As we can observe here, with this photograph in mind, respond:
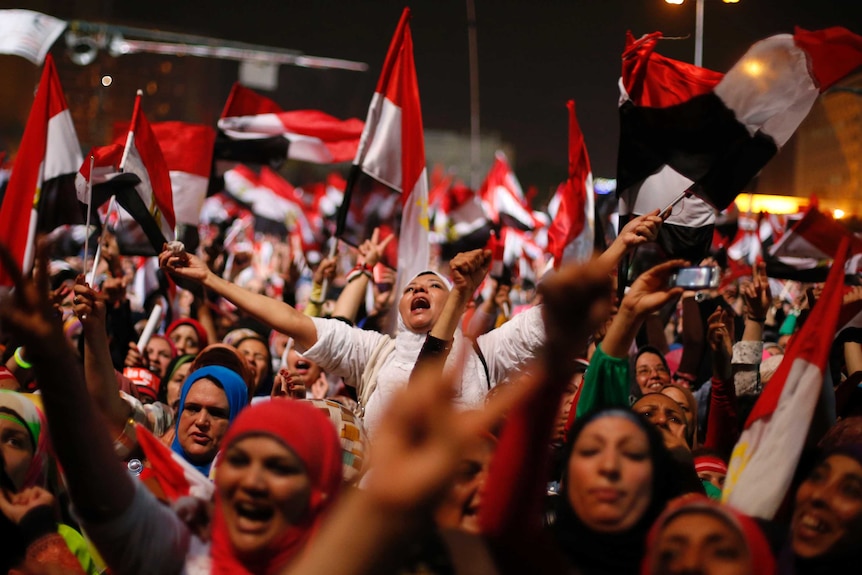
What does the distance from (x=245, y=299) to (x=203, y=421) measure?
784 millimetres

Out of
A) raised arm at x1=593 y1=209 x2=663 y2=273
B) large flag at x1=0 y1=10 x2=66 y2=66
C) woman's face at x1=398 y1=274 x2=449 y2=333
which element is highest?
large flag at x1=0 y1=10 x2=66 y2=66

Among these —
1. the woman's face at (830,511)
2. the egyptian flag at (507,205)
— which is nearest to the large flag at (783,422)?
the woman's face at (830,511)

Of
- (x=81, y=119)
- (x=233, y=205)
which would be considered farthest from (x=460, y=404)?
(x=81, y=119)

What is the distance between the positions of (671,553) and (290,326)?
240 centimetres

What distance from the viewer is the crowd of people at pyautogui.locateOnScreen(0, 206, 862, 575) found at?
165 centimetres

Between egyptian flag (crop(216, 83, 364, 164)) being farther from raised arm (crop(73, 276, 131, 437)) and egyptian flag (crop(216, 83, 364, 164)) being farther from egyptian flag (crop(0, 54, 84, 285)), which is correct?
raised arm (crop(73, 276, 131, 437))

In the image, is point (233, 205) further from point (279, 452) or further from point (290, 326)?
point (279, 452)

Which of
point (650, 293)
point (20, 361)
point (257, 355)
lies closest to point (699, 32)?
point (257, 355)

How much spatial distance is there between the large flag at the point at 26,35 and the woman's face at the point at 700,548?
579cm

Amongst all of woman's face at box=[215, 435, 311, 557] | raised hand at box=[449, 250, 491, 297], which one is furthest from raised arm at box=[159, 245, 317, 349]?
woman's face at box=[215, 435, 311, 557]

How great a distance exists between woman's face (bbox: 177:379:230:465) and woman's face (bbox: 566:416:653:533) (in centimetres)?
162

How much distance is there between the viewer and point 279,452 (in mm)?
2186

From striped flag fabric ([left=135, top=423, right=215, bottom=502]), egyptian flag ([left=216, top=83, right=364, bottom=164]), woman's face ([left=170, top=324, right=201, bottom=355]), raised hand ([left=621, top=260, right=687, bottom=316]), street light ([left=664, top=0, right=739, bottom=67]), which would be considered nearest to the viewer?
striped flag fabric ([left=135, top=423, right=215, bottom=502])

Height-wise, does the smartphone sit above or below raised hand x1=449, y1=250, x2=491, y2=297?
below
